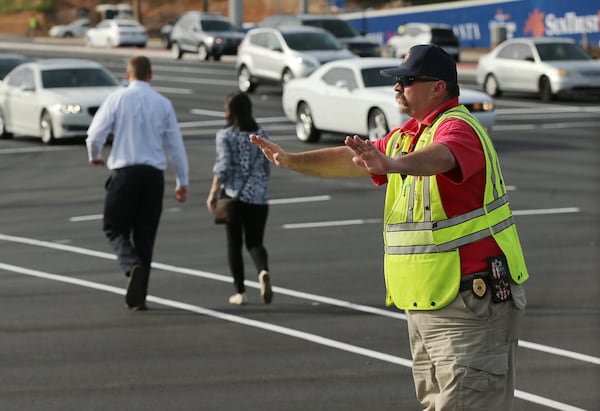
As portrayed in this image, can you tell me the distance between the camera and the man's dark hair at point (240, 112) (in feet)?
34.0

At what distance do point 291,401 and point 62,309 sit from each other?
136 inches

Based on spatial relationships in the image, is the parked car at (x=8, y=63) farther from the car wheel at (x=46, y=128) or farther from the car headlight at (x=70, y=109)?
the car headlight at (x=70, y=109)

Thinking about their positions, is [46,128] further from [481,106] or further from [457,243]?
[457,243]

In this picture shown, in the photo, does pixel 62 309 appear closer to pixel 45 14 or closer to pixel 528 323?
pixel 528 323

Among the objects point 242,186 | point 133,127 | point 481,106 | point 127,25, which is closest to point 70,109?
point 481,106

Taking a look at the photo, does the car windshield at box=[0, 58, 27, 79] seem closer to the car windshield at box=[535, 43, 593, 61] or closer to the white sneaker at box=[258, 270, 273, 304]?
the car windshield at box=[535, 43, 593, 61]

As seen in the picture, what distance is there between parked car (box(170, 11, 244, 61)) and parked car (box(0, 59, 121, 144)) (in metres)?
24.6

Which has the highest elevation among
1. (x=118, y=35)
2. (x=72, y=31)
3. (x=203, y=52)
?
(x=203, y=52)

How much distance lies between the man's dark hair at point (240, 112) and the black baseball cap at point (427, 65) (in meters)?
5.07

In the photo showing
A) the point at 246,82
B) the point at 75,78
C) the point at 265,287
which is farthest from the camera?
the point at 246,82

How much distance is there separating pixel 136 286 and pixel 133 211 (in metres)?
0.59

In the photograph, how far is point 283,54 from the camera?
34688 mm

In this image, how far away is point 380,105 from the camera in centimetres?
2262

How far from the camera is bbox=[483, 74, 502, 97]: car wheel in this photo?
111ft
